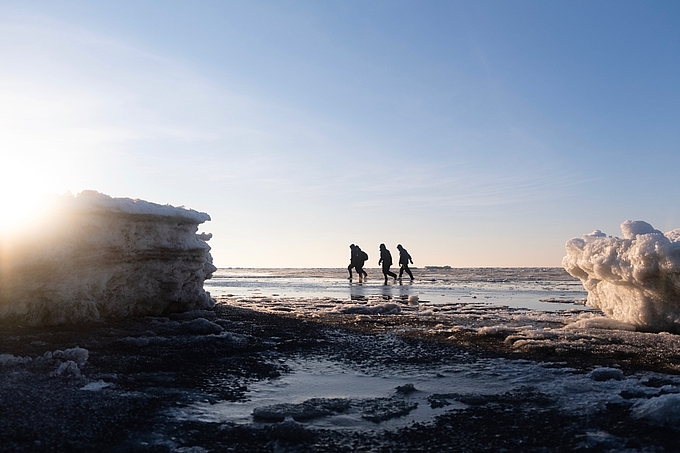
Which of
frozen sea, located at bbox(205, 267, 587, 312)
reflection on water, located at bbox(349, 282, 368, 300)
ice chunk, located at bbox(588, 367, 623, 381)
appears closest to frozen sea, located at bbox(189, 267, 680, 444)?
ice chunk, located at bbox(588, 367, 623, 381)

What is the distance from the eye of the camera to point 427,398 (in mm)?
4262

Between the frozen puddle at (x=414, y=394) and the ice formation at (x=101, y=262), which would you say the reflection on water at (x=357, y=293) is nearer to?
the ice formation at (x=101, y=262)

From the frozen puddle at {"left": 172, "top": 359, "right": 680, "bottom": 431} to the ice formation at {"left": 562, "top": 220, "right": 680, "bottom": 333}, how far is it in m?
3.12

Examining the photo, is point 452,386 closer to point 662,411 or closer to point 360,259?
point 662,411

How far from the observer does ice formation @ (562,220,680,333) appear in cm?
739

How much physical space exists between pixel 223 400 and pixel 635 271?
652 cm

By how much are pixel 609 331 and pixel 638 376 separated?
332 centimetres

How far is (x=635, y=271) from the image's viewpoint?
301 inches

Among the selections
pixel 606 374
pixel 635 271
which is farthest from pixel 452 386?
pixel 635 271

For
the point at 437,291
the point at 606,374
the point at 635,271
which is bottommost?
the point at 437,291

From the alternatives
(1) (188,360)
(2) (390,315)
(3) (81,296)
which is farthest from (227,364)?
(2) (390,315)

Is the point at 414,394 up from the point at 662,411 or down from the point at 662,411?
down

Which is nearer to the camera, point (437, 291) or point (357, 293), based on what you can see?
point (357, 293)

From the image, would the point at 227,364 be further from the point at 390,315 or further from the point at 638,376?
the point at 390,315
